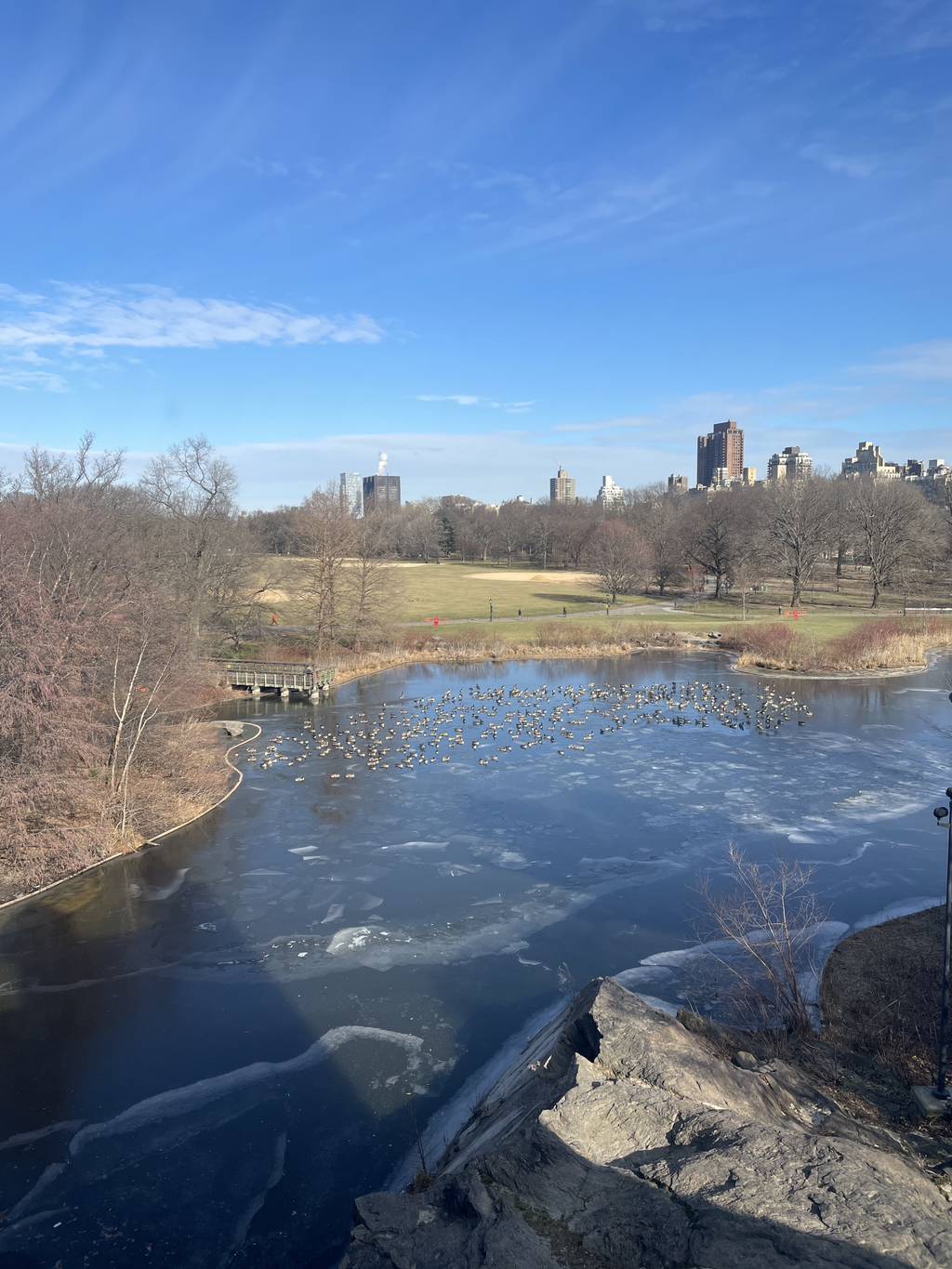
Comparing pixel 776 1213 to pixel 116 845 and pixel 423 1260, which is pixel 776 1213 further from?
pixel 116 845

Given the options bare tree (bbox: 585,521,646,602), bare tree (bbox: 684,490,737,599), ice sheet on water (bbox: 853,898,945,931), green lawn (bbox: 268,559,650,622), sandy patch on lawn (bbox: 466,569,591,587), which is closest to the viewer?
ice sheet on water (bbox: 853,898,945,931)

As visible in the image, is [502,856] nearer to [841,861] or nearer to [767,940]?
[767,940]

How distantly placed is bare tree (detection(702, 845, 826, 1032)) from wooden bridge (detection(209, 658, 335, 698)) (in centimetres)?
2645

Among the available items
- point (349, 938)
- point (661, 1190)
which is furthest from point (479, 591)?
point (661, 1190)

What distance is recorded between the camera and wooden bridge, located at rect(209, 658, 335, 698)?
4356 cm

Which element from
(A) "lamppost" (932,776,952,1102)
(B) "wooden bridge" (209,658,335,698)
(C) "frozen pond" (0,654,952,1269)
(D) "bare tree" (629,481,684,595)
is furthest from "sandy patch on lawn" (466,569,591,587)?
(A) "lamppost" (932,776,952,1102)

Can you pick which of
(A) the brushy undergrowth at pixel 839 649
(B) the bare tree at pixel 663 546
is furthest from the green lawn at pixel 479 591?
(A) the brushy undergrowth at pixel 839 649

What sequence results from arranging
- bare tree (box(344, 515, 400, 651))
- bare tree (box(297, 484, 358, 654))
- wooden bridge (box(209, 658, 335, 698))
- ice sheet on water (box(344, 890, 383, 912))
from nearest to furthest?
1. ice sheet on water (box(344, 890, 383, 912))
2. wooden bridge (box(209, 658, 335, 698))
3. bare tree (box(297, 484, 358, 654))
4. bare tree (box(344, 515, 400, 651))

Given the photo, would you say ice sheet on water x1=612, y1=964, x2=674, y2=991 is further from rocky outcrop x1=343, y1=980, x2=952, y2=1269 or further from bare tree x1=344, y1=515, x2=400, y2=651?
bare tree x1=344, y1=515, x2=400, y2=651

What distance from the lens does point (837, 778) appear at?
28297 mm

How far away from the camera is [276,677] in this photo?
43812 millimetres

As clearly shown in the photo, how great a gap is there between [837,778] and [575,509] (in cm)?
11779

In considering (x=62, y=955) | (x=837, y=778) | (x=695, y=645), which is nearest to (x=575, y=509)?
(x=695, y=645)

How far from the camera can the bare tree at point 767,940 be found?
46.6 ft
